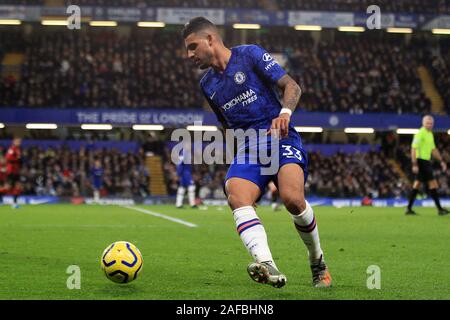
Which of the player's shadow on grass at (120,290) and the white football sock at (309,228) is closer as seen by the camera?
the player's shadow on grass at (120,290)

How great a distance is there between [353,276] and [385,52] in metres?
35.6

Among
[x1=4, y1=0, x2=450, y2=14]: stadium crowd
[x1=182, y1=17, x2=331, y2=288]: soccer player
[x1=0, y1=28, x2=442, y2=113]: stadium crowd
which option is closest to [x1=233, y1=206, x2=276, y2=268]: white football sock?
[x1=182, y1=17, x2=331, y2=288]: soccer player

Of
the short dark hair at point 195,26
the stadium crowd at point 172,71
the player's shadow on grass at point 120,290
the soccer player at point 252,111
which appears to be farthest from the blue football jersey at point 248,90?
the stadium crowd at point 172,71

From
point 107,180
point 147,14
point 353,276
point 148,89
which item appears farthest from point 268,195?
point 353,276

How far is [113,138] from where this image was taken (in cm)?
3756

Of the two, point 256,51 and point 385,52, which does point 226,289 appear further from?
point 385,52

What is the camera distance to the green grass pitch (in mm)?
6332

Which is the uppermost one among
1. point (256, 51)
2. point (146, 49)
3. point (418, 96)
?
point (146, 49)

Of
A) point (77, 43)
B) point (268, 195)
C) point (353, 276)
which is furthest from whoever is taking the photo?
point (77, 43)

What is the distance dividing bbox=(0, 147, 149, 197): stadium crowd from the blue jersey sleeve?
25.8m

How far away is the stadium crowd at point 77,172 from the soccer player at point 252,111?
25700 millimetres

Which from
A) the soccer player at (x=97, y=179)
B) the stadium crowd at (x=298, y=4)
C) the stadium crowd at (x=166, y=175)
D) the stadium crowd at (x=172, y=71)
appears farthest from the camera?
the stadium crowd at (x=298, y=4)

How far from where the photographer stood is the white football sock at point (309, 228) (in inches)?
260

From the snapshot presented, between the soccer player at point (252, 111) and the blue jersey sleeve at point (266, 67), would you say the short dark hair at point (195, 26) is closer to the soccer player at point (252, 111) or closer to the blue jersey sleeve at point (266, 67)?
the soccer player at point (252, 111)
